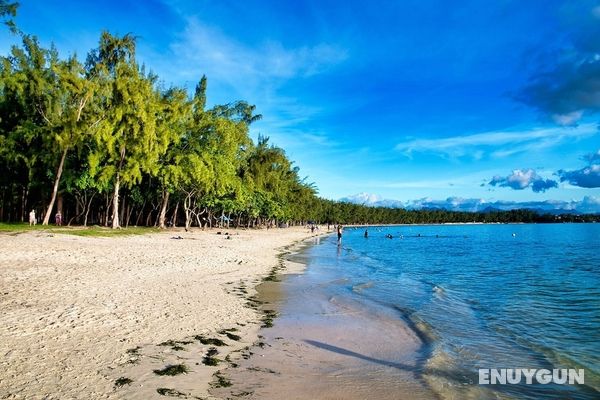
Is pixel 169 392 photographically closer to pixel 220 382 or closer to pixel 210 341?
pixel 220 382

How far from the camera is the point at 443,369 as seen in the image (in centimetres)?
888

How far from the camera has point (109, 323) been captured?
9.88m

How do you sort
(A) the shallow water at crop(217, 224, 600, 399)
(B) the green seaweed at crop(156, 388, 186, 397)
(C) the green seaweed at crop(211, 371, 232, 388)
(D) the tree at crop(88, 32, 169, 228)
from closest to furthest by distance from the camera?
1. (B) the green seaweed at crop(156, 388, 186, 397)
2. (C) the green seaweed at crop(211, 371, 232, 388)
3. (A) the shallow water at crop(217, 224, 600, 399)
4. (D) the tree at crop(88, 32, 169, 228)

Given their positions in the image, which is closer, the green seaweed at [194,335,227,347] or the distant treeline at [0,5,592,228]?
the green seaweed at [194,335,227,347]

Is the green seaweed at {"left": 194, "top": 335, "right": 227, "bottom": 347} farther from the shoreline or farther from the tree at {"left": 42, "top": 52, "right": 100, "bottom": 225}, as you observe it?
the tree at {"left": 42, "top": 52, "right": 100, "bottom": 225}

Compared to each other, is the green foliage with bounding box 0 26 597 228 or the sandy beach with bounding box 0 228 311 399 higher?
the green foliage with bounding box 0 26 597 228

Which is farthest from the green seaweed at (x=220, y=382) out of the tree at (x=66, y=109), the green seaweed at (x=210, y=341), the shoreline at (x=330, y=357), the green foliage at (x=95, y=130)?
the tree at (x=66, y=109)

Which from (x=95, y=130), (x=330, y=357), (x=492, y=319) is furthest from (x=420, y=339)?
(x=95, y=130)

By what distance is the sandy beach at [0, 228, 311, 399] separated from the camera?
6.67 meters

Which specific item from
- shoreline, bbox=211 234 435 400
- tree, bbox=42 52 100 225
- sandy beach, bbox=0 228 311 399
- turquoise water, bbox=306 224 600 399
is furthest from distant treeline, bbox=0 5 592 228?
shoreline, bbox=211 234 435 400

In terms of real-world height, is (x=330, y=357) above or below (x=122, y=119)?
below

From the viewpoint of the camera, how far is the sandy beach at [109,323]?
21.9 feet

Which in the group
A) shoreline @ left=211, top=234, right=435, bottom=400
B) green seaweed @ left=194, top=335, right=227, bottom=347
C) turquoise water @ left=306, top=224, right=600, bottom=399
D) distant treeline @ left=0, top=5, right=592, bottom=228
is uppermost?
distant treeline @ left=0, top=5, right=592, bottom=228

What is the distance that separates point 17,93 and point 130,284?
115 feet
